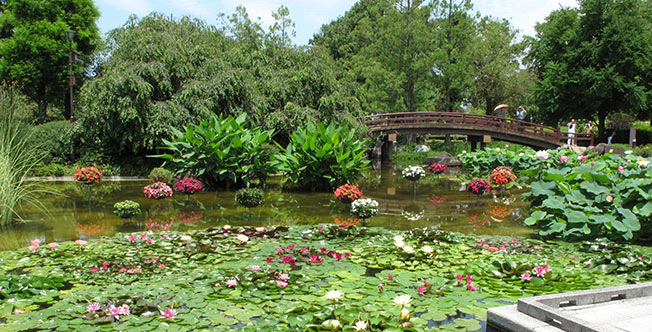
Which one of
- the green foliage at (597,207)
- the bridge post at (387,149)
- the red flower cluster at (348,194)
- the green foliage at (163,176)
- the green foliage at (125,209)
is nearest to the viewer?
the green foliage at (597,207)

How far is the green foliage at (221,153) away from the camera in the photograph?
12.8 m

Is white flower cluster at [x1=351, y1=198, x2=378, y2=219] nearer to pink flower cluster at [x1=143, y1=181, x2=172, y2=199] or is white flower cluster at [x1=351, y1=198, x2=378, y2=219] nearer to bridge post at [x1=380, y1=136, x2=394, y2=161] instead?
pink flower cluster at [x1=143, y1=181, x2=172, y2=199]

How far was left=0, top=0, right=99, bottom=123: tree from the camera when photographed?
28781 millimetres

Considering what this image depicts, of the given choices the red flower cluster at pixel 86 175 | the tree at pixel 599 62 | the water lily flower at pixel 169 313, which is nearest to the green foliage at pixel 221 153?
the red flower cluster at pixel 86 175

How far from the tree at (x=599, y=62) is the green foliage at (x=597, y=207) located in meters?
22.3

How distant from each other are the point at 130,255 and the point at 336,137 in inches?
282

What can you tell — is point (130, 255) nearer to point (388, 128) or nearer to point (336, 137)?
point (336, 137)

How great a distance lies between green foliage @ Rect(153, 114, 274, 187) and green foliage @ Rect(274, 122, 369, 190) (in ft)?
2.23

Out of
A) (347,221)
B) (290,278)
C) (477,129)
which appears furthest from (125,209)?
(477,129)

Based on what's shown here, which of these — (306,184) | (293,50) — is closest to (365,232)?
(306,184)

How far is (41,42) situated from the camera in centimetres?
2830

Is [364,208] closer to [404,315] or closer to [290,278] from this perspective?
[290,278]

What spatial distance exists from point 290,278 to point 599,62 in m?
29.2

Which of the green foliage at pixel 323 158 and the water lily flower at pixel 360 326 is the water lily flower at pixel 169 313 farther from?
the green foliage at pixel 323 158
